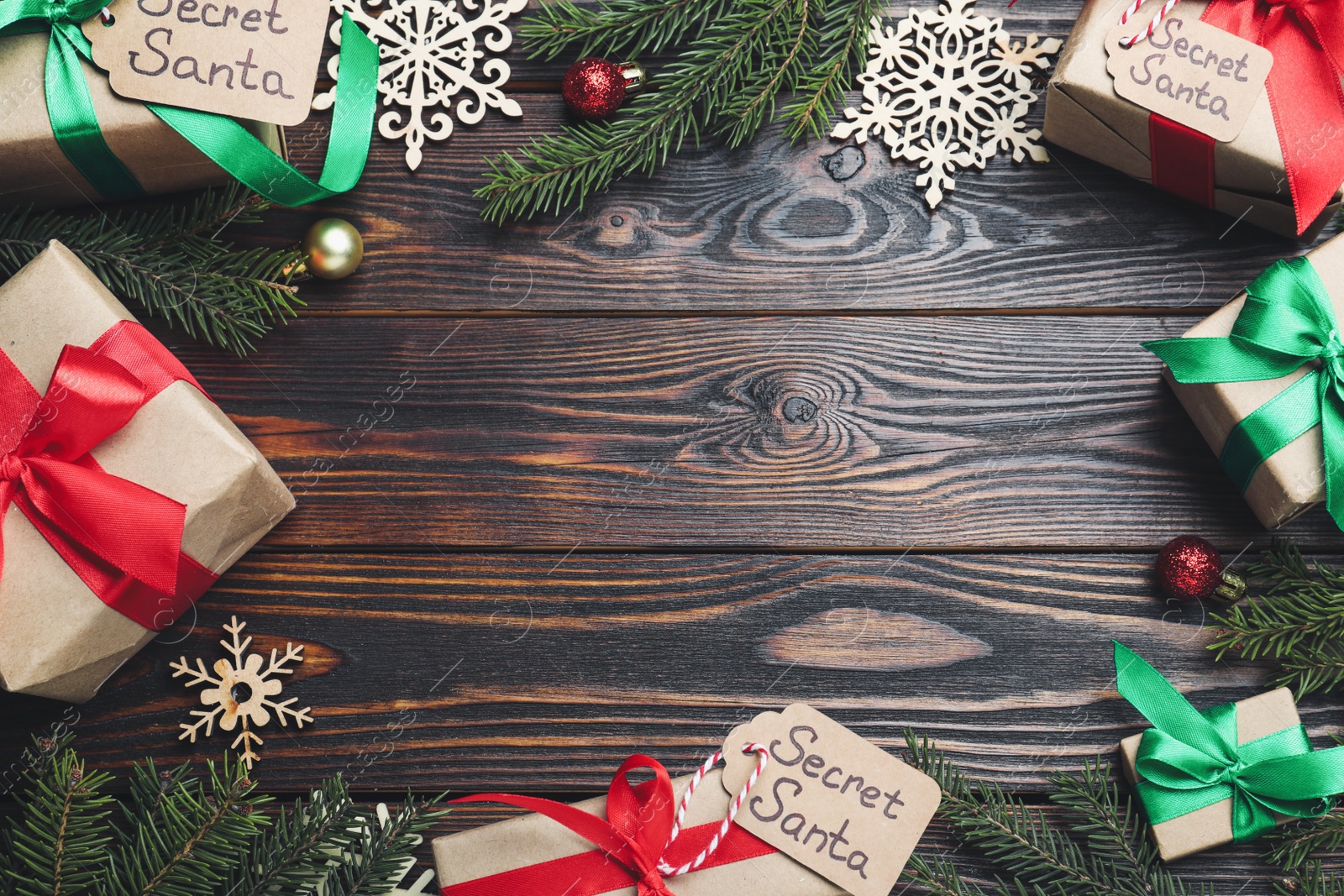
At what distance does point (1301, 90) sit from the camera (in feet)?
3.22

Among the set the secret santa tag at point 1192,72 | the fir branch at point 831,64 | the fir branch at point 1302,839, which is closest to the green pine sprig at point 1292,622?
the fir branch at point 1302,839

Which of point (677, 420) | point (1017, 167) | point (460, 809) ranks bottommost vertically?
point (460, 809)

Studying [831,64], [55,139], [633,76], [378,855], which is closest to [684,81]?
[633,76]

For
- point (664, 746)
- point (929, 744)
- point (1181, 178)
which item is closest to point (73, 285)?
point (664, 746)

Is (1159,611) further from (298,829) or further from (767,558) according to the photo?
(298,829)

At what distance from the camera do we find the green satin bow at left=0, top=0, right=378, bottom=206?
0.92 metres

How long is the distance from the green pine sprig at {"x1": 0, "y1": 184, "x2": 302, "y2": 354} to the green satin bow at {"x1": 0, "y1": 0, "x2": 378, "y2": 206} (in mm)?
52

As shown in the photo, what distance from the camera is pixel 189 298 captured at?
102 cm

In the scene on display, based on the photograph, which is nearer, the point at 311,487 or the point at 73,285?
the point at 73,285

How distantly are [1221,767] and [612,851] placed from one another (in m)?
0.65

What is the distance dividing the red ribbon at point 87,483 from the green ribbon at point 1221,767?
1026 millimetres

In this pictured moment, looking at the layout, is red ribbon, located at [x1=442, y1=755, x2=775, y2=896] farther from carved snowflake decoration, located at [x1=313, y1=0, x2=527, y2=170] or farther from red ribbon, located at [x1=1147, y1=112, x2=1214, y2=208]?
red ribbon, located at [x1=1147, y1=112, x2=1214, y2=208]

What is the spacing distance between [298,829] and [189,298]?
23.6 inches

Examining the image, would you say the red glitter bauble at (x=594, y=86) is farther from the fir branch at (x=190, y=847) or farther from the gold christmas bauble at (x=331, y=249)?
the fir branch at (x=190, y=847)
